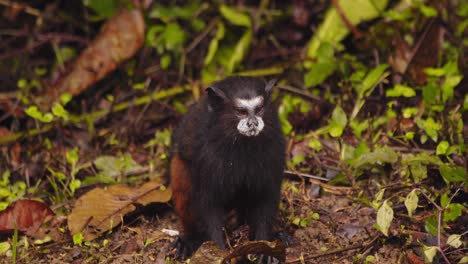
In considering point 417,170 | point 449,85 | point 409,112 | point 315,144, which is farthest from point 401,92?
point 417,170

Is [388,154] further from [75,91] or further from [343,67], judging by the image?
[75,91]

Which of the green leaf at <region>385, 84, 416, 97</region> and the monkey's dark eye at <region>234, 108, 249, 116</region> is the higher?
the monkey's dark eye at <region>234, 108, 249, 116</region>

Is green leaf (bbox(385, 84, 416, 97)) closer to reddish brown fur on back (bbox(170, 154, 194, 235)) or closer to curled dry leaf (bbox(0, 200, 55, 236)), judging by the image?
reddish brown fur on back (bbox(170, 154, 194, 235))

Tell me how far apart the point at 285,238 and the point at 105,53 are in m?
2.68

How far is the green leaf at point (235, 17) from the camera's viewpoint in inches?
269

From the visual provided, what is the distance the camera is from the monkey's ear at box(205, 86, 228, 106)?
441cm

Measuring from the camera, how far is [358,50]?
22.5ft

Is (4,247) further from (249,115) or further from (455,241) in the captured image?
(455,241)

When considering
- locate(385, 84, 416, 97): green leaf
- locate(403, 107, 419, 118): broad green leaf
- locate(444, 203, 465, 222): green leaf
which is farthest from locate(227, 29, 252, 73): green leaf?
locate(444, 203, 465, 222): green leaf

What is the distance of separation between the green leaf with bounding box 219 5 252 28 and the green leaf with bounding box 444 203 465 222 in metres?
3.03

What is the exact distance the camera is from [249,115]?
14.1 ft

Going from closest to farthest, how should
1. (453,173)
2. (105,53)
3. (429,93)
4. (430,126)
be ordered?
(453,173) < (430,126) < (429,93) < (105,53)

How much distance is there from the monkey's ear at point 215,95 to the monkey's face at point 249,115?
11 cm

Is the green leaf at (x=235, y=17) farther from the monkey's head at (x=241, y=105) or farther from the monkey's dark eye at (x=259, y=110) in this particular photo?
the monkey's dark eye at (x=259, y=110)
